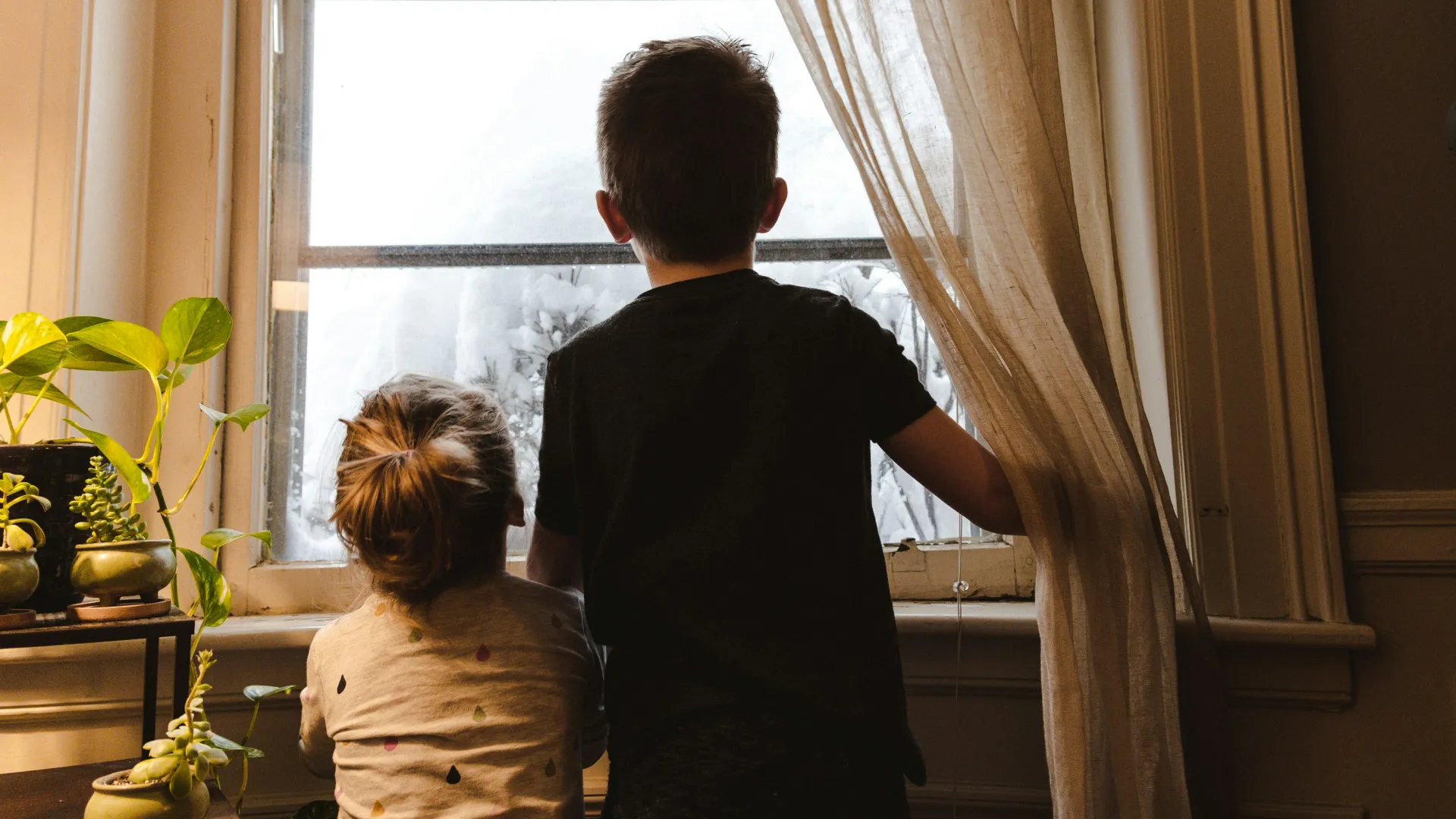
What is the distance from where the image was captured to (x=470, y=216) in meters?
1.35

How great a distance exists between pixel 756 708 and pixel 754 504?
17 cm

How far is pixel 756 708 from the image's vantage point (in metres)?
0.75

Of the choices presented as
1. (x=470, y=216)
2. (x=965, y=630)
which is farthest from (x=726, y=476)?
(x=470, y=216)

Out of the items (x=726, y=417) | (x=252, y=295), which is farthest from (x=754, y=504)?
(x=252, y=295)

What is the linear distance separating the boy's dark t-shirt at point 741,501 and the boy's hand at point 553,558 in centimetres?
9

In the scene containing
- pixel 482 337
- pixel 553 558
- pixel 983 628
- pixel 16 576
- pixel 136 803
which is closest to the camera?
pixel 136 803

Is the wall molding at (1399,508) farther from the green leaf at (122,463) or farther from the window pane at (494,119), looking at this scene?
the green leaf at (122,463)

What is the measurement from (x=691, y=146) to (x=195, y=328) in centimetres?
55

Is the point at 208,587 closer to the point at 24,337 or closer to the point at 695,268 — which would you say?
the point at 24,337

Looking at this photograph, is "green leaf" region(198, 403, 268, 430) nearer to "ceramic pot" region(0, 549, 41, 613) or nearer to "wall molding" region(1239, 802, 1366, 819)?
"ceramic pot" region(0, 549, 41, 613)

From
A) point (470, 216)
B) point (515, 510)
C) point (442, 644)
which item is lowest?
point (442, 644)

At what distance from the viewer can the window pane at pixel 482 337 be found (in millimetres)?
1283

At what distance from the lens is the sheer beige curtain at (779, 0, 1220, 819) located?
895mm

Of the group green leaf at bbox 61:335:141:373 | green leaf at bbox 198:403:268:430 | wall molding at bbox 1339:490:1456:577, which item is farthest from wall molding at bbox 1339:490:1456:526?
green leaf at bbox 61:335:141:373
